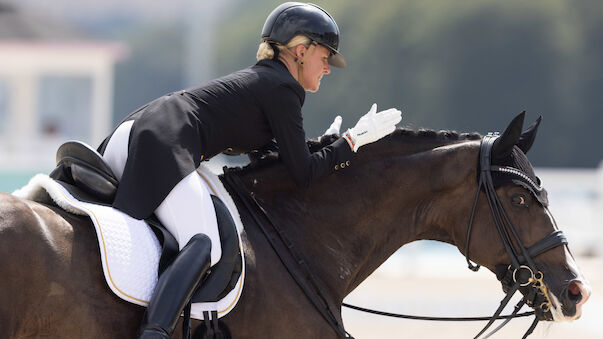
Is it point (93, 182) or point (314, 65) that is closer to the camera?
point (93, 182)

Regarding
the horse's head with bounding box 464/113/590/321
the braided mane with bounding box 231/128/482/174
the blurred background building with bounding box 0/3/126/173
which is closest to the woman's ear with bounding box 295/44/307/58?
the braided mane with bounding box 231/128/482/174

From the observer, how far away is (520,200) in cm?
439

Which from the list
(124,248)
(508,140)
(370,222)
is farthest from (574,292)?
(124,248)

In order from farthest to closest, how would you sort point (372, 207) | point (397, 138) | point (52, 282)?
point (397, 138) → point (372, 207) → point (52, 282)

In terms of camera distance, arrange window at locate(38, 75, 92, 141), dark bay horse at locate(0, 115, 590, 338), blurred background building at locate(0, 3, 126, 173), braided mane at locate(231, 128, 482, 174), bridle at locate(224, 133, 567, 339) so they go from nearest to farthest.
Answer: dark bay horse at locate(0, 115, 590, 338), bridle at locate(224, 133, 567, 339), braided mane at locate(231, 128, 482, 174), blurred background building at locate(0, 3, 126, 173), window at locate(38, 75, 92, 141)

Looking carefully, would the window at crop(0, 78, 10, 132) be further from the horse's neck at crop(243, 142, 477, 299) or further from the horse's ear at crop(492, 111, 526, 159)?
the horse's ear at crop(492, 111, 526, 159)

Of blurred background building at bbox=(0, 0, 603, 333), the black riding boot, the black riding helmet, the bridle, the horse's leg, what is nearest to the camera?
the horse's leg

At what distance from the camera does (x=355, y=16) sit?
2178 inches

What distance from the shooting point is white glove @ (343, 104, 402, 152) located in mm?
4371

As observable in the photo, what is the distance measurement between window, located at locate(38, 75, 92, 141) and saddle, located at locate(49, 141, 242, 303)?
2075 cm

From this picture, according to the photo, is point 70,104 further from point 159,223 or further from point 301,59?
point 159,223

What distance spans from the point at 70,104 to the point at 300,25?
22.7 meters

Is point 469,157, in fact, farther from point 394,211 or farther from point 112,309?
point 112,309

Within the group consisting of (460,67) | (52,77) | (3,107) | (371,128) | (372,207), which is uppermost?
(371,128)
